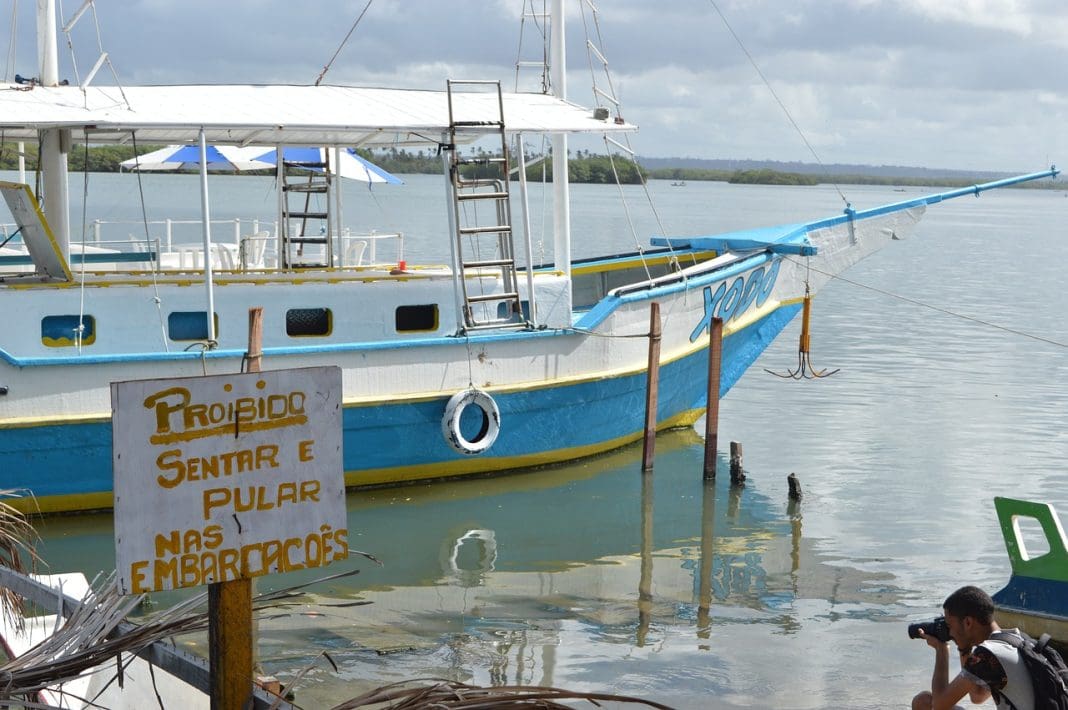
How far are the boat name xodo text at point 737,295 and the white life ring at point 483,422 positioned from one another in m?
3.47

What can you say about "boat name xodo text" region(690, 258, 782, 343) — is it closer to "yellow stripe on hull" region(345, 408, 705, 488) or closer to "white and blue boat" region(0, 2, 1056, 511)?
"white and blue boat" region(0, 2, 1056, 511)

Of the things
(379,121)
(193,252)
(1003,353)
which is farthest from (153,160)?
(1003,353)

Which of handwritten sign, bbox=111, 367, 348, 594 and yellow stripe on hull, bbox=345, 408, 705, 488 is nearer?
handwritten sign, bbox=111, 367, 348, 594

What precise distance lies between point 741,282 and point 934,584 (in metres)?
5.89

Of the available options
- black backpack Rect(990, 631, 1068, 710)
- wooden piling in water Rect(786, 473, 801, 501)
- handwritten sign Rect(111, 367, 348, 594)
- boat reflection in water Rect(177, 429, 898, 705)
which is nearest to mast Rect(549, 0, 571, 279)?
boat reflection in water Rect(177, 429, 898, 705)

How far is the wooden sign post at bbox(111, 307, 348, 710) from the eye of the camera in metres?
3.97

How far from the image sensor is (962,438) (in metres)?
18.6

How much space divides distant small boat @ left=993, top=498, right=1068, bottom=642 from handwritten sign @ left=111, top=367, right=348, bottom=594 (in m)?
5.09

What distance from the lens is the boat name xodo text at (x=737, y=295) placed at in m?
16.0

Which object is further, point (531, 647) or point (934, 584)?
point (934, 584)

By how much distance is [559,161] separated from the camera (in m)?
14.9

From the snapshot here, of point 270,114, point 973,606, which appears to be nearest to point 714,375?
point 270,114

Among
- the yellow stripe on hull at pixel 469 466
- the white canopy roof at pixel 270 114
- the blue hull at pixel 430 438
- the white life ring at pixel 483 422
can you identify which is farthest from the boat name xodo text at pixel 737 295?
the white life ring at pixel 483 422

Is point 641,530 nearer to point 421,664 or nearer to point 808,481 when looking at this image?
point 808,481
